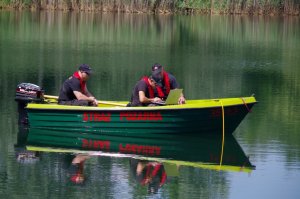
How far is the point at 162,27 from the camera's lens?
149 ft

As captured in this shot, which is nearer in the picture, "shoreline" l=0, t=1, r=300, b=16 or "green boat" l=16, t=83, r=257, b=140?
"green boat" l=16, t=83, r=257, b=140

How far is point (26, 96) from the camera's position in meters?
17.7

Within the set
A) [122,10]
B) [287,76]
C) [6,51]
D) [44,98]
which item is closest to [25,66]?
[6,51]

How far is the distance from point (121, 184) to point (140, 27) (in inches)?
1240

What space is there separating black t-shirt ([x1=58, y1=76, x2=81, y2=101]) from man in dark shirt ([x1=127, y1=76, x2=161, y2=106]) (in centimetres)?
95

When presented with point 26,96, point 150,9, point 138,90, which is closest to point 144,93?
point 138,90

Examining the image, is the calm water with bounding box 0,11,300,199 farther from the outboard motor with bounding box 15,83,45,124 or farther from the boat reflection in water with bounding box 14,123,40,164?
the outboard motor with bounding box 15,83,45,124

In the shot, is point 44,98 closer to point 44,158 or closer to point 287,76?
point 44,158

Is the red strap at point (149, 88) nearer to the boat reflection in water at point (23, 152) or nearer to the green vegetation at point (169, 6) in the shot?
the boat reflection in water at point (23, 152)

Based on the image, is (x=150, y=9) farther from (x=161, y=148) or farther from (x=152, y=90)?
(x=161, y=148)

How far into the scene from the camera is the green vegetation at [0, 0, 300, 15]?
51562 mm

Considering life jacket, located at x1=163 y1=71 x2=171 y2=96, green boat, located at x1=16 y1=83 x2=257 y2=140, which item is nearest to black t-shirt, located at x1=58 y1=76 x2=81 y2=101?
green boat, located at x1=16 y1=83 x2=257 y2=140

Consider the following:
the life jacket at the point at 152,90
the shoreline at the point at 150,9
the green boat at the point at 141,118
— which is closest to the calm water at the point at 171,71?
the green boat at the point at 141,118

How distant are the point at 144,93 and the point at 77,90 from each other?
3.68 ft
